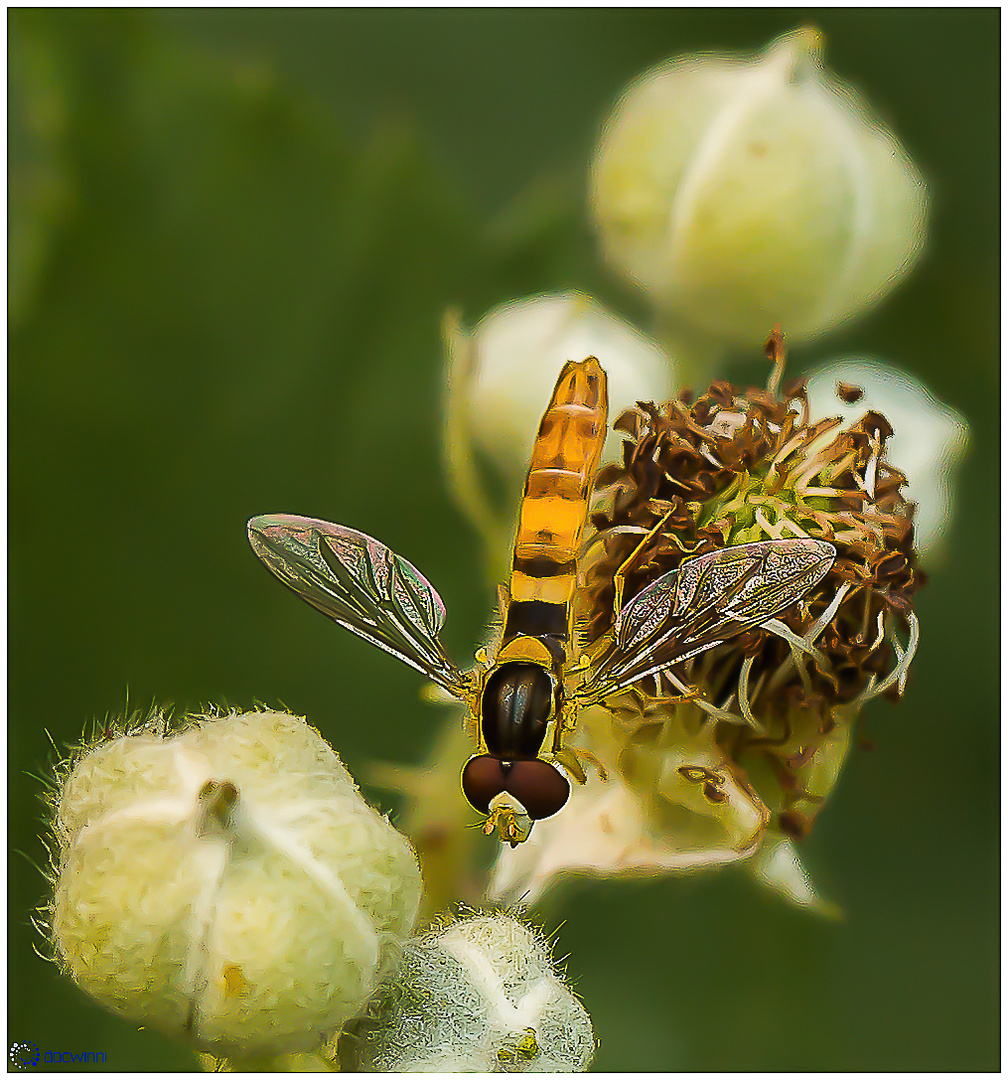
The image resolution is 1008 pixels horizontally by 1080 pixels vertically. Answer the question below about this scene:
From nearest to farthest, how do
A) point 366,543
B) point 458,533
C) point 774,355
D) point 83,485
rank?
1. point 366,543
2. point 774,355
3. point 83,485
4. point 458,533

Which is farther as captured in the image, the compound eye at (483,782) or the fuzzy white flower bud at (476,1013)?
the compound eye at (483,782)

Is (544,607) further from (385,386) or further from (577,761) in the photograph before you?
(385,386)

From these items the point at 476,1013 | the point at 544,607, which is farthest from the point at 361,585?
the point at 476,1013

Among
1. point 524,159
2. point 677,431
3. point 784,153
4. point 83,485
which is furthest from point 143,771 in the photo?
point 524,159

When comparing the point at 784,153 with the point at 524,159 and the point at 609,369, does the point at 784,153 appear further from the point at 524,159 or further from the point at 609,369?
the point at 524,159

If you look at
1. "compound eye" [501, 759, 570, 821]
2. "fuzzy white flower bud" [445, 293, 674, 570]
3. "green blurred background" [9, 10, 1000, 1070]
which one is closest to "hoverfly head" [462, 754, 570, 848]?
"compound eye" [501, 759, 570, 821]

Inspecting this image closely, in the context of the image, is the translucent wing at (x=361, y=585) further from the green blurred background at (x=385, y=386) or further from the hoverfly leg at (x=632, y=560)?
the green blurred background at (x=385, y=386)

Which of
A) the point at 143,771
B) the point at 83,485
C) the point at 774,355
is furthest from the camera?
the point at 83,485

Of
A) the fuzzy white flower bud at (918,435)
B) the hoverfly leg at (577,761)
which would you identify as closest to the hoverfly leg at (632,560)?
the hoverfly leg at (577,761)
